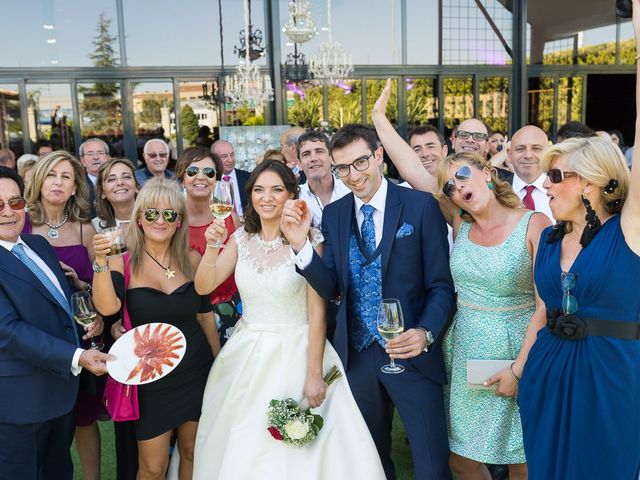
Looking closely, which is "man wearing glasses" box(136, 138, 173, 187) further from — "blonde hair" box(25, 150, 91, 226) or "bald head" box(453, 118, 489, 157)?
"bald head" box(453, 118, 489, 157)

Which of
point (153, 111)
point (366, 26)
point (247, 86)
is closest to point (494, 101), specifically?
point (366, 26)

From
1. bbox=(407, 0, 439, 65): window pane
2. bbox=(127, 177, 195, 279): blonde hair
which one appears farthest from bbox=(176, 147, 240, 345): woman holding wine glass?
bbox=(407, 0, 439, 65): window pane

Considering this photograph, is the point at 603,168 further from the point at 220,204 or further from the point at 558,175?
the point at 220,204

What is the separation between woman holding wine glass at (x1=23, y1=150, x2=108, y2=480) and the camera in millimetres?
3588

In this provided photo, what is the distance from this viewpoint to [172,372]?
3211 mm

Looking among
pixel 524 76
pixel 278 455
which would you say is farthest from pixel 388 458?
pixel 524 76

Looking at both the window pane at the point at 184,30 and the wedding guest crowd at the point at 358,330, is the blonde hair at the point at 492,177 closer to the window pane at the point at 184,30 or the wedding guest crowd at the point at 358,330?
the wedding guest crowd at the point at 358,330

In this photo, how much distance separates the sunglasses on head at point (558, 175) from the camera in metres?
2.51

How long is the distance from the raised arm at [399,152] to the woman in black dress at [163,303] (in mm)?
1254

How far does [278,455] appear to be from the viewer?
10.0ft

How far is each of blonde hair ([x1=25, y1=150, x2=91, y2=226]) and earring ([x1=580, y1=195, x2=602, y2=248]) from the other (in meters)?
2.98

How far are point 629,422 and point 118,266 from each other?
2517mm

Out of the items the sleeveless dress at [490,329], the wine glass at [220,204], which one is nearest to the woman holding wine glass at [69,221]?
the wine glass at [220,204]

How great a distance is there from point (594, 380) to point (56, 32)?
11.1 m
